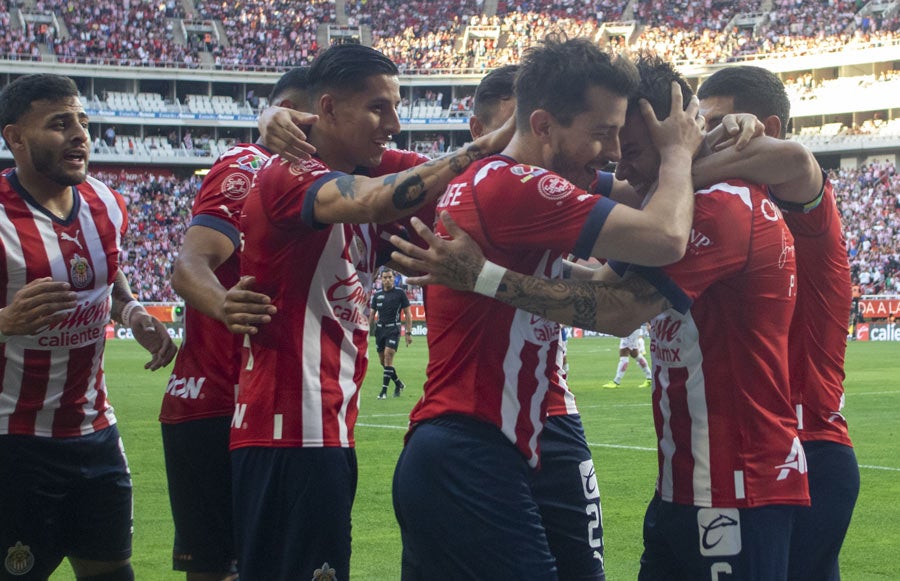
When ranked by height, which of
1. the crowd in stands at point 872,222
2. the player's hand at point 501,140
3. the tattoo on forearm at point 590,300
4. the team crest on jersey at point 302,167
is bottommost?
the crowd in stands at point 872,222

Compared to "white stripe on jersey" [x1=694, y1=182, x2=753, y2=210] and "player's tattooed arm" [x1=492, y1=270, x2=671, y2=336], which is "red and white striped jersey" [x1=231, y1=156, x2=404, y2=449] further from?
"white stripe on jersey" [x1=694, y1=182, x2=753, y2=210]

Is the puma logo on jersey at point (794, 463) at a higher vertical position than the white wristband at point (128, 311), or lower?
higher

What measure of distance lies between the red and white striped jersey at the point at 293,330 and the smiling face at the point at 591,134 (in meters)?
0.85

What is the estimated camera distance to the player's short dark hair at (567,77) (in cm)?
364

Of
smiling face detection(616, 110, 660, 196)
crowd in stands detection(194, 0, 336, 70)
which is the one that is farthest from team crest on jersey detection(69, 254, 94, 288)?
crowd in stands detection(194, 0, 336, 70)

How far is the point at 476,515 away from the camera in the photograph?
3479mm

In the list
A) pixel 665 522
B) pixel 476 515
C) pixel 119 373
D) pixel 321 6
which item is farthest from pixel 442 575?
pixel 321 6

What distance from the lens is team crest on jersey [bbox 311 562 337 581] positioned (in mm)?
3971

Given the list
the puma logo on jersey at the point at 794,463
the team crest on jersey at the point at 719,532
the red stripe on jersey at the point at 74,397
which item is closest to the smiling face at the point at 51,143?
the red stripe on jersey at the point at 74,397

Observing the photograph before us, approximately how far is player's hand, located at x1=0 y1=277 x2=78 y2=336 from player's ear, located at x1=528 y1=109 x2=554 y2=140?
7.58 feet

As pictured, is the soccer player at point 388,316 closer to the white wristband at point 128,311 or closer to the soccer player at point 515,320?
the white wristband at point 128,311

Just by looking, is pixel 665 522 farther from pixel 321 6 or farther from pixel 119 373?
pixel 321 6

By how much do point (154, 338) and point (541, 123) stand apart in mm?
2791

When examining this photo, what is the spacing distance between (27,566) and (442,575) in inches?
104
